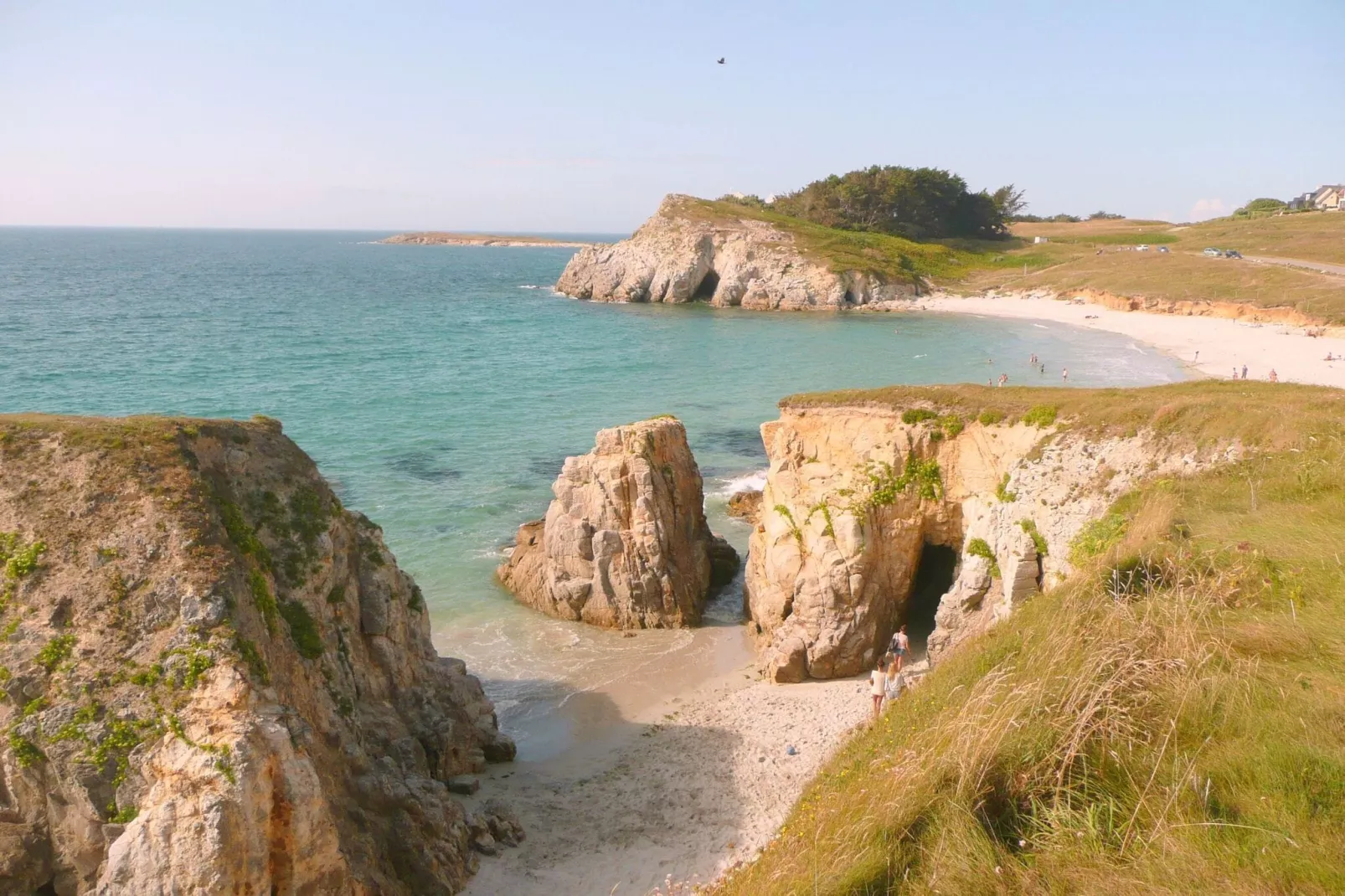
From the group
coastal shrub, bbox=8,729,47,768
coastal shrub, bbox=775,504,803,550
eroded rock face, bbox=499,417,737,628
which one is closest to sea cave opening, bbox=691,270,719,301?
eroded rock face, bbox=499,417,737,628

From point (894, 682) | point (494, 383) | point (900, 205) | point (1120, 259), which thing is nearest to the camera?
point (894, 682)

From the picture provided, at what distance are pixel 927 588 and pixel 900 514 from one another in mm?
3710

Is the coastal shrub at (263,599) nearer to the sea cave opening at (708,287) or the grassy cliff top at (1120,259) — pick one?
the grassy cliff top at (1120,259)

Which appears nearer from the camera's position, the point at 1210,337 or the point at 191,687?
the point at 191,687

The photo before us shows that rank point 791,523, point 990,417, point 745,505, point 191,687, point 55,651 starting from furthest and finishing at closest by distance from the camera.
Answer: point 745,505 < point 791,523 < point 990,417 < point 55,651 < point 191,687

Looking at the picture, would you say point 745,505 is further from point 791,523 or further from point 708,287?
point 708,287

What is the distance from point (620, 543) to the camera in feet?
80.5

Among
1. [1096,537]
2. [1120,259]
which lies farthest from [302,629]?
[1120,259]

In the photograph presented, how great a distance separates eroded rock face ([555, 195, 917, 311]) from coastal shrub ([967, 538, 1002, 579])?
74.5m

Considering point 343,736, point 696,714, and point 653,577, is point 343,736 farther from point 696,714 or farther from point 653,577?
point 653,577

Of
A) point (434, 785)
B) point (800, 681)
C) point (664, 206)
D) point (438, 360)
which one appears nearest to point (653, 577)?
point (800, 681)

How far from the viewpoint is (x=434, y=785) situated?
13.6 m

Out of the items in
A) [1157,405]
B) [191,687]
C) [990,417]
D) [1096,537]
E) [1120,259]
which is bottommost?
[191,687]

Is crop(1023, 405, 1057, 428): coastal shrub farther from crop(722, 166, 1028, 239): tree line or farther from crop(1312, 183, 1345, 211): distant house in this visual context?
crop(1312, 183, 1345, 211): distant house
